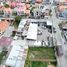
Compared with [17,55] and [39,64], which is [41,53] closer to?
[39,64]

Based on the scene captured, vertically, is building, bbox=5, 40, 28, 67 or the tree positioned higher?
building, bbox=5, 40, 28, 67

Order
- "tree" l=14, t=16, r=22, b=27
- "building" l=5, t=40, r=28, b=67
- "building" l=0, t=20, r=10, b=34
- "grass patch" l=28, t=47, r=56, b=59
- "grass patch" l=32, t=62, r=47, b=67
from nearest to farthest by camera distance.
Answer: "building" l=5, t=40, r=28, b=67 < "grass patch" l=32, t=62, r=47, b=67 < "grass patch" l=28, t=47, r=56, b=59 < "building" l=0, t=20, r=10, b=34 < "tree" l=14, t=16, r=22, b=27

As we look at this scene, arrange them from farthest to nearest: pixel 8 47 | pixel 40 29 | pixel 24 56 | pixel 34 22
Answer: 1. pixel 34 22
2. pixel 40 29
3. pixel 8 47
4. pixel 24 56

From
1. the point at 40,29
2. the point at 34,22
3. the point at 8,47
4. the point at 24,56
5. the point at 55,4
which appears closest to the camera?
the point at 24,56

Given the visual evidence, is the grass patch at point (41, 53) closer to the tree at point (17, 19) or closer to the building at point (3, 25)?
the building at point (3, 25)

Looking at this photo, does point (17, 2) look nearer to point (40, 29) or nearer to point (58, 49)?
point (40, 29)

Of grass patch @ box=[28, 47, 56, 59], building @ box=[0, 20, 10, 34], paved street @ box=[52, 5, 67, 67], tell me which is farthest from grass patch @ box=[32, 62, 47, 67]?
building @ box=[0, 20, 10, 34]

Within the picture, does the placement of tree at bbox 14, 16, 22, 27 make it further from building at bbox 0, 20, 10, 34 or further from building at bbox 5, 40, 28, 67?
building at bbox 5, 40, 28, 67

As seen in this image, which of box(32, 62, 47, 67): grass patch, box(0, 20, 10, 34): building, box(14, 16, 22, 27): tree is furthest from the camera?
box(14, 16, 22, 27): tree

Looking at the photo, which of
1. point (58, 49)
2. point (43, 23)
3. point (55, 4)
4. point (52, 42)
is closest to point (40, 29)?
point (43, 23)

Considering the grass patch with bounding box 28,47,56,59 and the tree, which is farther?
the tree

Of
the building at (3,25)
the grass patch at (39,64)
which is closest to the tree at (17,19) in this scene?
the building at (3,25)
